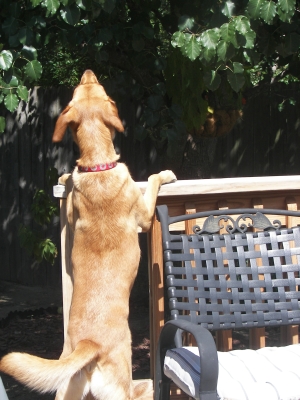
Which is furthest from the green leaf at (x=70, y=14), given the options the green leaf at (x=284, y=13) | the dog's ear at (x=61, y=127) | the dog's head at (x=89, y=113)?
the green leaf at (x=284, y=13)

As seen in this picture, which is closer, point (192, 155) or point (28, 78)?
point (28, 78)

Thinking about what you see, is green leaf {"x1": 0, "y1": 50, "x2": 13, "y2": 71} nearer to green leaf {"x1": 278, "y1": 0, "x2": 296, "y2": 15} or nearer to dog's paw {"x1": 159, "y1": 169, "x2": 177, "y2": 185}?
dog's paw {"x1": 159, "y1": 169, "x2": 177, "y2": 185}

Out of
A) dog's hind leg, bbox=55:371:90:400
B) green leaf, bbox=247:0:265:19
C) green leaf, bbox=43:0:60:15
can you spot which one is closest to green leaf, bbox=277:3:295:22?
green leaf, bbox=247:0:265:19

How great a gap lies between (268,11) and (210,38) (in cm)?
36

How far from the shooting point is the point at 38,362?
8.54ft

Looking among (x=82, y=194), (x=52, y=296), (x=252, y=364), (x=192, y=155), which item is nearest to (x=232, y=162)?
(x=192, y=155)

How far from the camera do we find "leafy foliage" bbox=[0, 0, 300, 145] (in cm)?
338

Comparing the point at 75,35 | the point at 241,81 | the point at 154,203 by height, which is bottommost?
the point at 154,203

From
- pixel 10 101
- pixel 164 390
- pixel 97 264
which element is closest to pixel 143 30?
pixel 10 101

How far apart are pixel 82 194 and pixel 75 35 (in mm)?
1257

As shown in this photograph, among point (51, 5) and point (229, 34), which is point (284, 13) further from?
point (51, 5)

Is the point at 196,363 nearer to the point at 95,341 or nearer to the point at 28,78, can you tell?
the point at 95,341

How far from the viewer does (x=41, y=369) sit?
258 cm

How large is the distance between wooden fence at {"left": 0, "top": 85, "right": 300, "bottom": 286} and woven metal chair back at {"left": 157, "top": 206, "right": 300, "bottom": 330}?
428 centimetres
